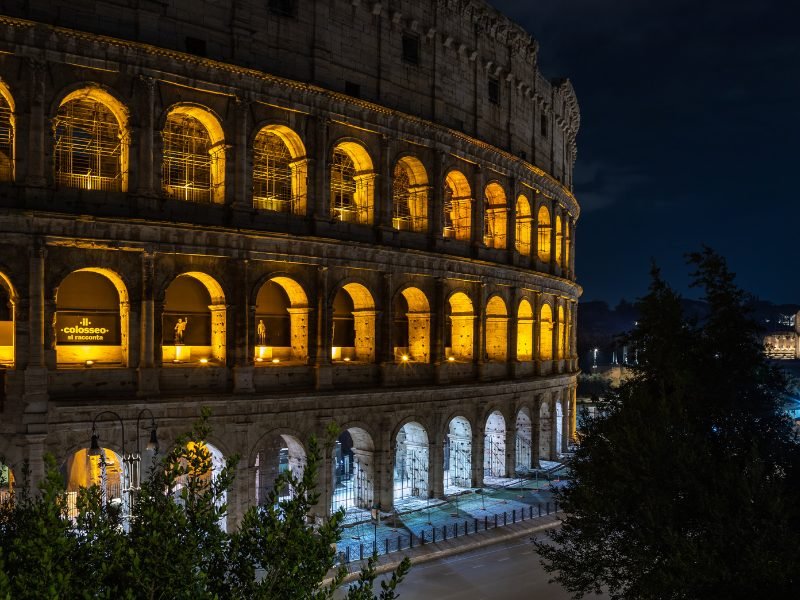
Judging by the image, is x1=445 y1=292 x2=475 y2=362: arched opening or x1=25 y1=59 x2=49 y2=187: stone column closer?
x1=25 y1=59 x2=49 y2=187: stone column

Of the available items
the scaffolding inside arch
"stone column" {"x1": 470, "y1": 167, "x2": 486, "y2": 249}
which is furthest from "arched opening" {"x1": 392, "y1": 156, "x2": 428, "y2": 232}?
the scaffolding inside arch

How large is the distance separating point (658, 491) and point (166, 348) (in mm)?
15861

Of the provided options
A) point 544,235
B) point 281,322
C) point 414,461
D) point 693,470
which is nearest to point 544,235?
point 544,235

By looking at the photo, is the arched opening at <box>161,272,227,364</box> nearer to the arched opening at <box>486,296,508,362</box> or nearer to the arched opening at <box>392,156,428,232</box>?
the arched opening at <box>392,156,428,232</box>

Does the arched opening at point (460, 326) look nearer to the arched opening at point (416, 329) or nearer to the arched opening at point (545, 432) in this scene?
the arched opening at point (416, 329)

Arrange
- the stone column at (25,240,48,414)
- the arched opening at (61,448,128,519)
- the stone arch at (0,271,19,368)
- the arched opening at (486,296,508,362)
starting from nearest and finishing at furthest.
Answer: the stone column at (25,240,48,414) < the stone arch at (0,271,19,368) < the arched opening at (61,448,128,519) < the arched opening at (486,296,508,362)

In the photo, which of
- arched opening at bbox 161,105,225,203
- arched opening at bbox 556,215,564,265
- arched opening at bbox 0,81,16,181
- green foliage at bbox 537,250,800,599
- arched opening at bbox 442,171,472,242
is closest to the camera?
green foliage at bbox 537,250,800,599

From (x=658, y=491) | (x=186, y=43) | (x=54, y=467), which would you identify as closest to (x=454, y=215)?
(x=186, y=43)

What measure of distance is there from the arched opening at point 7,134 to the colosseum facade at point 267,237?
0.30 feet

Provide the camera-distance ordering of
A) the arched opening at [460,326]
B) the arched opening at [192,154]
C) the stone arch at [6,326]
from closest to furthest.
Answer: the stone arch at [6,326]
the arched opening at [192,154]
the arched opening at [460,326]

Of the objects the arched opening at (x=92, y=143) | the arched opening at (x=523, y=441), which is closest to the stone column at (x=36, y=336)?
the arched opening at (x=92, y=143)

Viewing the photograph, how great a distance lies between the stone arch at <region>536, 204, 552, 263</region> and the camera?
3741 cm

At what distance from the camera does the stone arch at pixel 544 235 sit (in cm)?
3741

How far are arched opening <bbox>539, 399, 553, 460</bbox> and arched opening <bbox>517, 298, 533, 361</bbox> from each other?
272cm
